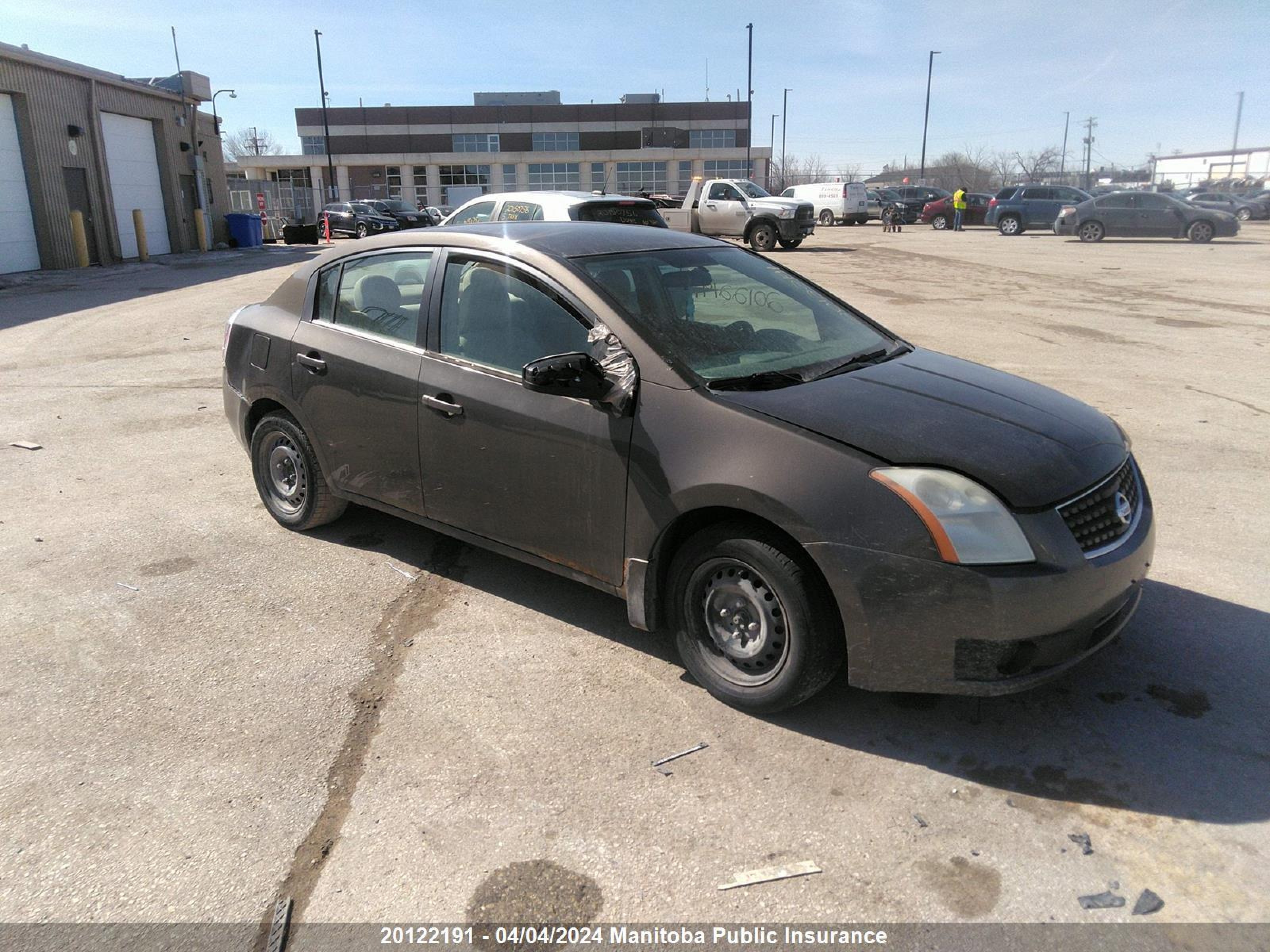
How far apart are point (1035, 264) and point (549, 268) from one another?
2071cm

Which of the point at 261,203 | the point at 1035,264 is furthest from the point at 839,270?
the point at 261,203

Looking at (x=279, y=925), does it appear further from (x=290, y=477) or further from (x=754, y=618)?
(x=290, y=477)

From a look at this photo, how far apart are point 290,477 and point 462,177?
246 feet

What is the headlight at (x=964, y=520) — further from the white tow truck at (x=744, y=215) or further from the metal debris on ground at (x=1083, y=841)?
the white tow truck at (x=744, y=215)

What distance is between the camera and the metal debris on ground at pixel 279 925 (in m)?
2.32

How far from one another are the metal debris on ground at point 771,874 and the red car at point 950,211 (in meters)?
40.4

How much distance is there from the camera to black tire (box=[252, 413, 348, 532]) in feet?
15.8

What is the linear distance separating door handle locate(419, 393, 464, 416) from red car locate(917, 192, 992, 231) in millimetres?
39181

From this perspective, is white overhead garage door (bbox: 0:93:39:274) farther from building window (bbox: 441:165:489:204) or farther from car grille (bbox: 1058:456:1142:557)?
building window (bbox: 441:165:489:204)

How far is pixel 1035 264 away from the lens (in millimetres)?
21562

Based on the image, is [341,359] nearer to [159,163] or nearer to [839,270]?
[839,270]

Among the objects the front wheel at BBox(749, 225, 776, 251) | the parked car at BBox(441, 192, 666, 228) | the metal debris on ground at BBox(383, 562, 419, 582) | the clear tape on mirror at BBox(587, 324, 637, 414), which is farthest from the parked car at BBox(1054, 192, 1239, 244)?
the clear tape on mirror at BBox(587, 324, 637, 414)

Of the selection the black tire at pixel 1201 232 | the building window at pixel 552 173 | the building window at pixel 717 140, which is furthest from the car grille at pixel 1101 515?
the building window at pixel 717 140

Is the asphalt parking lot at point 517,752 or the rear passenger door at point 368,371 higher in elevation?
the rear passenger door at point 368,371
